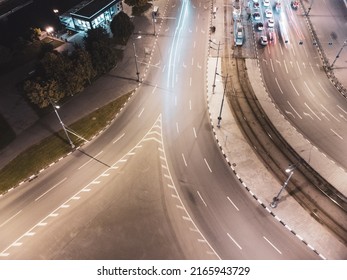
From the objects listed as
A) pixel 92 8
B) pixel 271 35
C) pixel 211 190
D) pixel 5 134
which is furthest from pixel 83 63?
pixel 271 35

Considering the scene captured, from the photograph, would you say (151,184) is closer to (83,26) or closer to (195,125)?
(195,125)

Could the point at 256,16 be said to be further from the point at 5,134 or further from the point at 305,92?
the point at 5,134

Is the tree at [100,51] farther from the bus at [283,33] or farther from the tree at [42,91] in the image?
the bus at [283,33]

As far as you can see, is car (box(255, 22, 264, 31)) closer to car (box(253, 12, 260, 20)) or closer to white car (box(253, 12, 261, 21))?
white car (box(253, 12, 261, 21))

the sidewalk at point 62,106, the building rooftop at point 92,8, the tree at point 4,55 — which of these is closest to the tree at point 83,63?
the sidewalk at point 62,106

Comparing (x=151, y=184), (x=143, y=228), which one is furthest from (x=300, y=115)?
(x=143, y=228)

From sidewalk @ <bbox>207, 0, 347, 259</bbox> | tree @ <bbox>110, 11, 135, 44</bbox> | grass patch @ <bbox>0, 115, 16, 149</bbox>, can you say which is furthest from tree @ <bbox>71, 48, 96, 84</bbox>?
sidewalk @ <bbox>207, 0, 347, 259</bbox>
